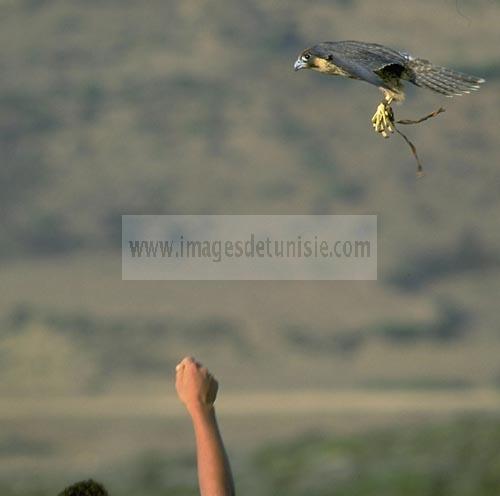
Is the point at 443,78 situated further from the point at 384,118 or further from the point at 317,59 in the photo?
the point at 317,59

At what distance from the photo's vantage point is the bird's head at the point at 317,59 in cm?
496

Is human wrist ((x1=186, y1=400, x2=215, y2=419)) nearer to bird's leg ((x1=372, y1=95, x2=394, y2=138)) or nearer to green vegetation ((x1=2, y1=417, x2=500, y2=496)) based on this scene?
bird's leg ((x1=372, y1=95, x2=394, y2=138))

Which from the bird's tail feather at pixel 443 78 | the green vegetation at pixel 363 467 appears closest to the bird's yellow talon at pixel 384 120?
the bird's tail feather at pixel 443 78

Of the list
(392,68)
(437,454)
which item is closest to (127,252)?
(437,454)

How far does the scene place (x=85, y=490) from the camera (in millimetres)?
4762

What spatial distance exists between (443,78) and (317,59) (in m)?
0.38

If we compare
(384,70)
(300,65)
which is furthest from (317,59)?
(384,70)

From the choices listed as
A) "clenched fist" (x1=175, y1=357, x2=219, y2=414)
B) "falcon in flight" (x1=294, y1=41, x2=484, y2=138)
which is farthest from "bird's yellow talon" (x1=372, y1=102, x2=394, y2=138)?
"clenched fist" (x1=175, y1=357, x2=219, y2=414)

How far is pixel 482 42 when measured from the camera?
44250 millimetres

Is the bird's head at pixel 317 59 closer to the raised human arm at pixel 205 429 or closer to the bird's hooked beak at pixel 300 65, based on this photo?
the bird's hooked beak at pixel 300 65

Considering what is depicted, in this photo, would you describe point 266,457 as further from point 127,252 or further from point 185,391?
point 185,391

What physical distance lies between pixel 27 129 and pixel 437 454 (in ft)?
60.6

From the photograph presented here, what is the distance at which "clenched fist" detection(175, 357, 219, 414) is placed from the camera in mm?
4930

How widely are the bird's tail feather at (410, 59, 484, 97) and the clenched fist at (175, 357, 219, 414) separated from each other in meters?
0.97
